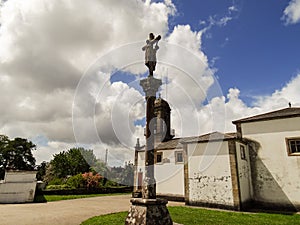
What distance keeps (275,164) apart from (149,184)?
41.8ft

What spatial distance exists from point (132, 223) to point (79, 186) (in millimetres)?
19668

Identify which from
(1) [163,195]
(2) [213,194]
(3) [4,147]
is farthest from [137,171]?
(3) [4,147]

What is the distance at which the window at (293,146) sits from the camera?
1443 centimetres

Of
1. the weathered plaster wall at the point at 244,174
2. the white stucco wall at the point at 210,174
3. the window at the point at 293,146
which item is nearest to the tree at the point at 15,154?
the white stucco wall at the point at 210,174

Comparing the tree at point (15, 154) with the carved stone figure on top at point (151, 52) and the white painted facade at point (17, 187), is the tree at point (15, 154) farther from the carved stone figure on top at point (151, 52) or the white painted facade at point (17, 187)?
the carved stone figure on top at point (151, 52)

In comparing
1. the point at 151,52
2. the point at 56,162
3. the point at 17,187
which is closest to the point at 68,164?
the point at 56,162

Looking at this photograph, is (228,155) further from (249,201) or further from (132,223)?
(132,223)

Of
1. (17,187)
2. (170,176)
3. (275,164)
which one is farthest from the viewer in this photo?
(170,176)

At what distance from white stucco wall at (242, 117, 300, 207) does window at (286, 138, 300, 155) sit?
9.2 inches

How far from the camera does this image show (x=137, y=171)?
2433 cm

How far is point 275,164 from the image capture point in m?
14.9

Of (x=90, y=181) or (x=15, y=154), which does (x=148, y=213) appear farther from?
(x=15, y=154)

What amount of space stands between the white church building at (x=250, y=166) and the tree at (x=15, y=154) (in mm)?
34854

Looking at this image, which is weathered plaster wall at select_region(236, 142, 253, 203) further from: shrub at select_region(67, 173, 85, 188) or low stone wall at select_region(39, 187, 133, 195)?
shrub at select_region(67, 173, 85, 188)
